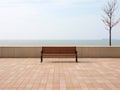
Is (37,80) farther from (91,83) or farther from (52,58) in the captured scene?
(52,58)

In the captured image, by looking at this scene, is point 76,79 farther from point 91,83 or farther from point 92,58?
point 92,58

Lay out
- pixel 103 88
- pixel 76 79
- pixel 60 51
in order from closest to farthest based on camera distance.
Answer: pixel 103 88
pixel 76 79
pixel 60 51

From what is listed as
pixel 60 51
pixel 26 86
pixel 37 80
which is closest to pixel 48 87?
pixel 26 86

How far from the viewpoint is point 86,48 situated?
15516mm

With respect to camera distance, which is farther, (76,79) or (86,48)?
(86,48)

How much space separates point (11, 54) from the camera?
15742mm

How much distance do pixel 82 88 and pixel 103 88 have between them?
52cm

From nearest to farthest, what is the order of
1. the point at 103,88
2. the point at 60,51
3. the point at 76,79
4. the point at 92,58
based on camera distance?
the point at 103,88 < the point at 76,79 < the point at 60,51 < the point at 92,58

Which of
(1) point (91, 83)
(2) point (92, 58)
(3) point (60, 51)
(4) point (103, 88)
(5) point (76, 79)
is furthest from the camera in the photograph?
(2) point (92, 58)

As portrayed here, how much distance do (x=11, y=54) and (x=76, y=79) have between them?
8.05m

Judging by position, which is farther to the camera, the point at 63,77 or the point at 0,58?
the point at 0,58

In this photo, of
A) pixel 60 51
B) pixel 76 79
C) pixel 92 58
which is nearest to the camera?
pixel 76 79

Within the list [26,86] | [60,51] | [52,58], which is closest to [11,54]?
[52,58]

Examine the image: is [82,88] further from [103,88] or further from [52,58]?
[52,58]
